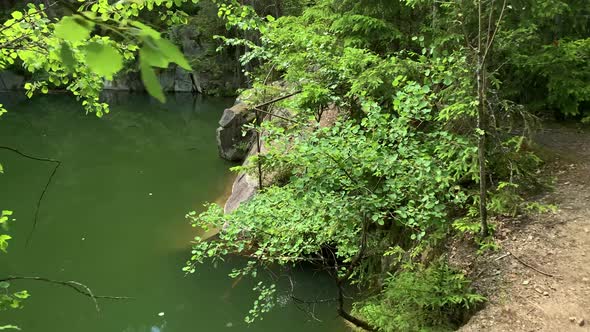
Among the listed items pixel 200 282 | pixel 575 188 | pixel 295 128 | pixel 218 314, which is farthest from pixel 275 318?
pixel 575 188

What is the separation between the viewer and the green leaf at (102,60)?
0.81 m

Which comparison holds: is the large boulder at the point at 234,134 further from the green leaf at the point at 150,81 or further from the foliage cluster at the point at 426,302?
the green leaf at the point at 150,81

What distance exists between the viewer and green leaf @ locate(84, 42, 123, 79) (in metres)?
0.81

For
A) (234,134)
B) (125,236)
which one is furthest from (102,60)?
(234,134)

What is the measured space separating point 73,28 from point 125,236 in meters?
8.64

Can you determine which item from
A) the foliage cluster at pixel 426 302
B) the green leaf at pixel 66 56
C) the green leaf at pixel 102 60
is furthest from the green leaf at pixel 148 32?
the foliage cluster at pixel 426 302

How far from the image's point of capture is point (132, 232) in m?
8.98

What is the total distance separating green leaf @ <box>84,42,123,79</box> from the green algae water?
207 inches

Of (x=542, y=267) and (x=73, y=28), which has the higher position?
(x=73, y=28)

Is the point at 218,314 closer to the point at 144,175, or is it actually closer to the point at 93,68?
the point at 93,68

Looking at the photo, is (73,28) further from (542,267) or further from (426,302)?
(542,267)

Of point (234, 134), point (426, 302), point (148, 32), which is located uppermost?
point (148, 32)

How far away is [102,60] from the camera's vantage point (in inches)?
32.6

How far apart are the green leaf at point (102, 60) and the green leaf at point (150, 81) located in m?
0.08
